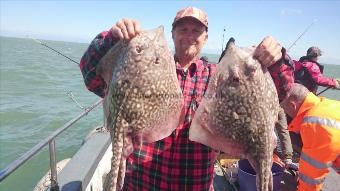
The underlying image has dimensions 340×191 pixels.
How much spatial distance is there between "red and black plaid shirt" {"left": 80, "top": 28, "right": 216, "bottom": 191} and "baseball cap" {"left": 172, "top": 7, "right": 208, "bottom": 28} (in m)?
0.39

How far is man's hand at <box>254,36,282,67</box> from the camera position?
232 cm

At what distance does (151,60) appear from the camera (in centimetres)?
238

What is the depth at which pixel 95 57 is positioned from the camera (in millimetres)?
2717

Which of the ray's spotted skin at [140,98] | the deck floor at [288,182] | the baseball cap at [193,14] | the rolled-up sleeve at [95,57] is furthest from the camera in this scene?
the deck floor at [288,182]

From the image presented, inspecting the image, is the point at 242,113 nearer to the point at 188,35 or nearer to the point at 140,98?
the point at 140,98

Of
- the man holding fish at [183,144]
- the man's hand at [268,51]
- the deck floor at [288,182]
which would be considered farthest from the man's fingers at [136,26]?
the deck floor at [288,182]

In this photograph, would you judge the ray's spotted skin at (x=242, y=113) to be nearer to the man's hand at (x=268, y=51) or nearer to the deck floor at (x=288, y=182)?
the man's hand at (x=268, y=51)

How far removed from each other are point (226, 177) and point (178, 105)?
4.27 metres

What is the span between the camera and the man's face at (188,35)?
2889 millimetres

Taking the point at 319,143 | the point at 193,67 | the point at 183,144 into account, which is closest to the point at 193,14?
the point at 193,67

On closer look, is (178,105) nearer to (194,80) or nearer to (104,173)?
(194,80)

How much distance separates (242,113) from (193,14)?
1012 millimetres

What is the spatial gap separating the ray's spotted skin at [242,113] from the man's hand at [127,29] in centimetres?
68

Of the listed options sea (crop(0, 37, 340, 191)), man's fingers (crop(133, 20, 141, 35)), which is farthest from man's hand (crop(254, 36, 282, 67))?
sea (crop(0, 37, 340, 191))
